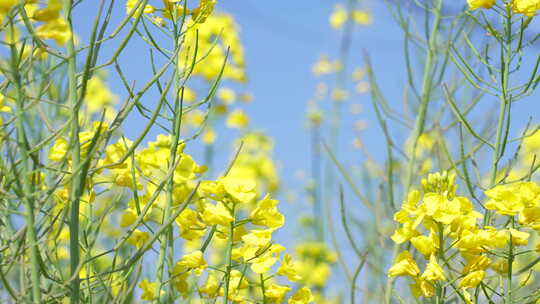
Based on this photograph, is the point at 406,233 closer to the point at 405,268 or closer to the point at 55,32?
the point at 405,268

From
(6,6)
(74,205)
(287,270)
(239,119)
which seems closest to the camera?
(6,6)

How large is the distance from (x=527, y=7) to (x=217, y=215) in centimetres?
70

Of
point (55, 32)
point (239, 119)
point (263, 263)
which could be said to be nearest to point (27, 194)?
point (55, 32)

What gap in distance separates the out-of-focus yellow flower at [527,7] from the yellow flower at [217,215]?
67cm

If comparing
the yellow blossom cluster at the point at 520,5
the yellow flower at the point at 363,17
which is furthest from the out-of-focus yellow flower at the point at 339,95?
the yellow blossom cluster at the point at 520,5

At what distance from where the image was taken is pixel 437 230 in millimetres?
1091

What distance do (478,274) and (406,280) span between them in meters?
1.00

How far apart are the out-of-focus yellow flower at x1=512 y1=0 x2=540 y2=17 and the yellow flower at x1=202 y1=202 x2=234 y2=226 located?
67 cm

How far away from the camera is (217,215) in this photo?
3.25 feet

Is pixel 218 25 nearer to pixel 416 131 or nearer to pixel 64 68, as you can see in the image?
pixel 64 68

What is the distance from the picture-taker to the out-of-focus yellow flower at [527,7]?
1.22 m

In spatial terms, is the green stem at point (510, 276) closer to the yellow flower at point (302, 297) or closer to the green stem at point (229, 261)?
the yellow flower at point (302, 297)

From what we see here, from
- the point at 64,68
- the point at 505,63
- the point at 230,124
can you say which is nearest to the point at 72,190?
the point at 505,63

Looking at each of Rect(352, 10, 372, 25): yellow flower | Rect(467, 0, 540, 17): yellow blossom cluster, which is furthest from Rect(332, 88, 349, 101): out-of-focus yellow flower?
Rect(467, 0, 540, 17): yellow blossom cluster
